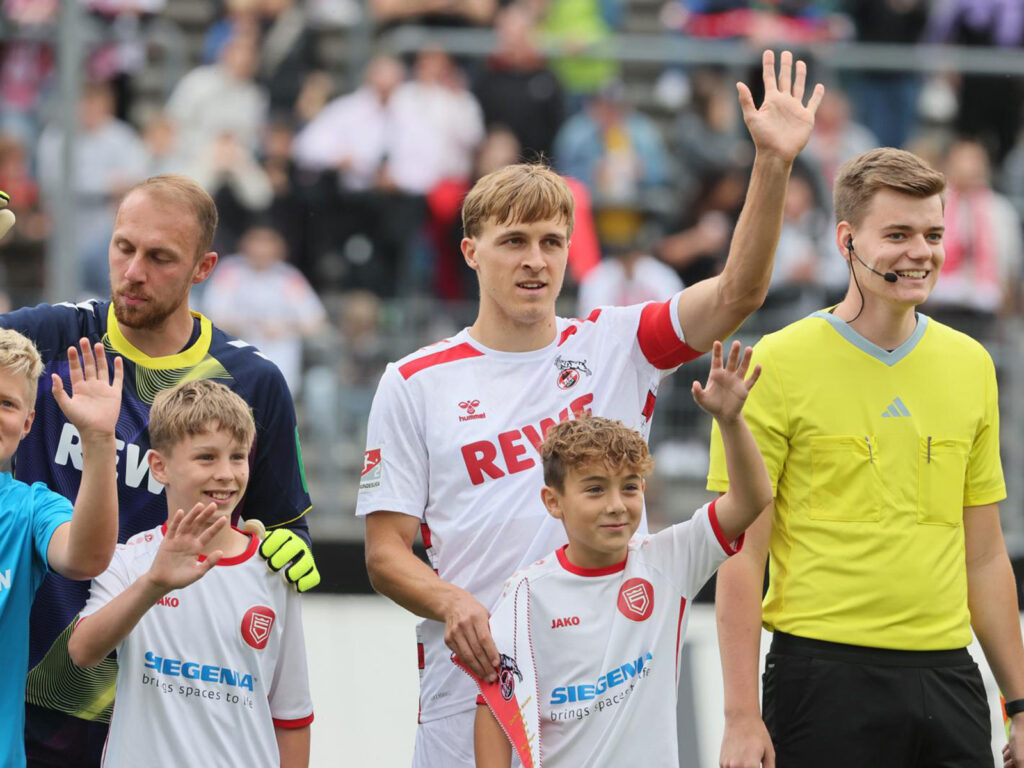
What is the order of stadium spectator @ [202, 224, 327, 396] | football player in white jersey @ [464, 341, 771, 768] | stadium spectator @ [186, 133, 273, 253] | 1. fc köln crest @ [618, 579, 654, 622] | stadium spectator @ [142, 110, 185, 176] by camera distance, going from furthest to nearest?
1. stadium spectator @ [142, 110, 185, 176]
2. stadium spectator @ [186, 133, 273, 253]
3. stadium spectator @ [202, 224, 327, 396]
4. 1. fc köln crest @ [618, 579, 654, 622]
5. football player in white jersey @ [464, 341, 771, 768]

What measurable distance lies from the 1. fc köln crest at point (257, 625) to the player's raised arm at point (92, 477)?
0.45m

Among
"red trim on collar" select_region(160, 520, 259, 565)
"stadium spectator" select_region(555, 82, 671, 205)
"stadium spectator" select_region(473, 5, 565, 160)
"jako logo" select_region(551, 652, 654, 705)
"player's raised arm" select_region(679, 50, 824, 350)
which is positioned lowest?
"jako logo" select_region(551, 652, 654, 705)

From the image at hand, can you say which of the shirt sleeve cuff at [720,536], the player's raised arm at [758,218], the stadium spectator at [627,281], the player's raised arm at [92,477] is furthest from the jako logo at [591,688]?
the stadium spectator at [627,281]

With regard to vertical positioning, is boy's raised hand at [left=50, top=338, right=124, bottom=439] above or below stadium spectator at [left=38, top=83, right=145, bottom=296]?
below

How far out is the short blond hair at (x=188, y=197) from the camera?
177 inches

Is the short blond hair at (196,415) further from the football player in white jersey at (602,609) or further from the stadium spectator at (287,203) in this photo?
the stadium spectator at (287,203)

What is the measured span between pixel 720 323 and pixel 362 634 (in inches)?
144

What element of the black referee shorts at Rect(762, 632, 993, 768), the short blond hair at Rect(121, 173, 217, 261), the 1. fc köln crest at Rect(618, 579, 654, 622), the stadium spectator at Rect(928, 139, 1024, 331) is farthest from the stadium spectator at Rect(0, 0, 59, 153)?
the black referee shorts at Rect(762, 632, 993, 768)

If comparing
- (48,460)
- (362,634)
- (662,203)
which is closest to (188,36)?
(662,203)

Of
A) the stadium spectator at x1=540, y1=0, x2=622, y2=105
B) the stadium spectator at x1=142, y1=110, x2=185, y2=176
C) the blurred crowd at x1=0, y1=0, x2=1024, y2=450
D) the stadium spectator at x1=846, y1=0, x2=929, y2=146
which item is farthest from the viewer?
the stadium spectator at x1=846, y1=0, x2=929, y2=146

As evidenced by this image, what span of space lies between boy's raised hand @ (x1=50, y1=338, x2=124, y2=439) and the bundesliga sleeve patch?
0.85 metres

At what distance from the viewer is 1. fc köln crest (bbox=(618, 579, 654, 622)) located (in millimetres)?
4117

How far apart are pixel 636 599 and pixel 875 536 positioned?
726mm

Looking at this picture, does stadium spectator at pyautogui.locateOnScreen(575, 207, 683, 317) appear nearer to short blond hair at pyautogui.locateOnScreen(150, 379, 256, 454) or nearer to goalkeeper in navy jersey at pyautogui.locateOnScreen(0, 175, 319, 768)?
goalkeeper in navy jersey at pyautogui.locateOnScreen(0, 175, 319, 768)
